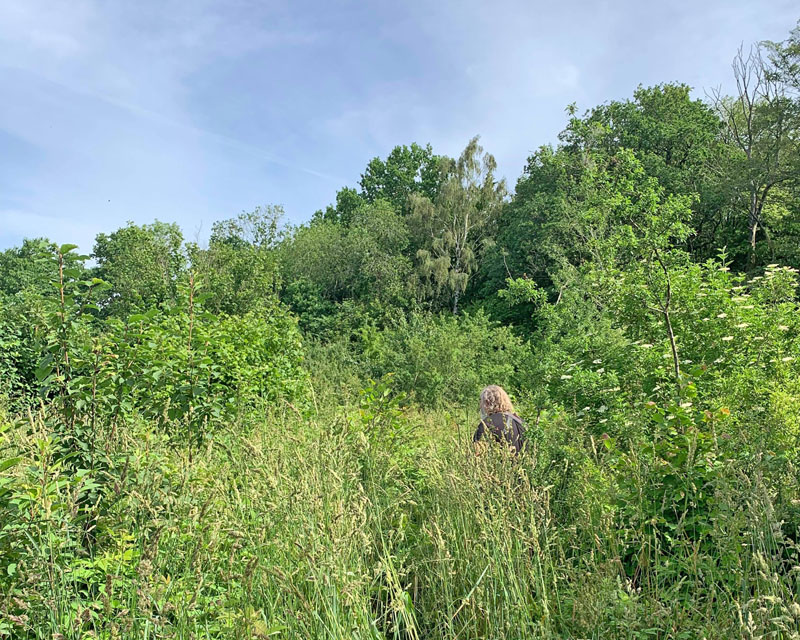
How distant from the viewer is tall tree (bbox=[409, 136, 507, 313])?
27906 millimetres

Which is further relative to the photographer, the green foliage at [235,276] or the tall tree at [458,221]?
the tall tree at [458,221]

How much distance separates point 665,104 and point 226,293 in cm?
2019

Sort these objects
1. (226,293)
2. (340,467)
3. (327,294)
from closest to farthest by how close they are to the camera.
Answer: (340,467), (226,293), (327,294)

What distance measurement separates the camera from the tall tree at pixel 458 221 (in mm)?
27906

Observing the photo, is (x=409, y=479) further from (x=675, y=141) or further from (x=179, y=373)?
(x=675, y=141)

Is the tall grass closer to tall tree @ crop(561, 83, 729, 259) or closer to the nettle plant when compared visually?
the nettle plant

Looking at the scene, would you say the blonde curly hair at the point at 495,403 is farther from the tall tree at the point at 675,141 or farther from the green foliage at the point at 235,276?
the tall tree at the point at 675,141

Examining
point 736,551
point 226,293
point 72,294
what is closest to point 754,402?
point 736,551

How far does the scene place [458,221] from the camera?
29.2m

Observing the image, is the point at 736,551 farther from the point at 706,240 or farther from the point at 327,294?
the point at 327,294

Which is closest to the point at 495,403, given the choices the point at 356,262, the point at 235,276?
the point at 235,276

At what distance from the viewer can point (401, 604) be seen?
1.77 metres

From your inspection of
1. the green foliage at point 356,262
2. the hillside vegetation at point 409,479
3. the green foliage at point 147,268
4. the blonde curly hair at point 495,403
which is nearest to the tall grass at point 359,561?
the hillside vegetation at point 409,479

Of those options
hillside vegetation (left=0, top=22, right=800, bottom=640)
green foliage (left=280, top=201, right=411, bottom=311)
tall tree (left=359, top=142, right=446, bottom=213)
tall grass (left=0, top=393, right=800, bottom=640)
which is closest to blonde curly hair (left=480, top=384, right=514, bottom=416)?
hillside vegetation (left=0, top=22, right=800, bottom=640)
